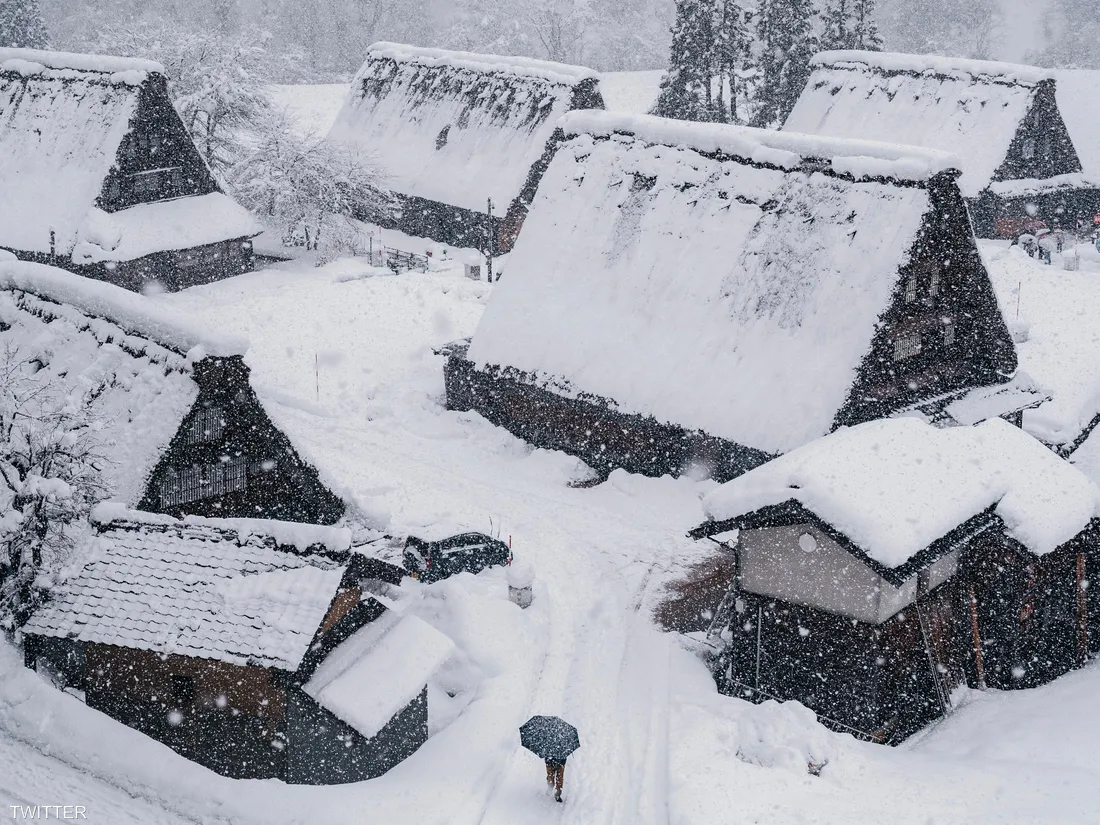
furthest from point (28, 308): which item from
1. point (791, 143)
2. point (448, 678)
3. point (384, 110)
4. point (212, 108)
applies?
point (384, 110)

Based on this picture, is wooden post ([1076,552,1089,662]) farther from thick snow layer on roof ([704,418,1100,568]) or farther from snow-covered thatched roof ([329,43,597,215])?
snow-covered thatched roof ([329,43,597,215])

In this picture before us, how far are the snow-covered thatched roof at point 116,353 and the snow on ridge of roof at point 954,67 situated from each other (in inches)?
1257

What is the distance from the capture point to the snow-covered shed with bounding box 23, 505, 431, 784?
13.0 m

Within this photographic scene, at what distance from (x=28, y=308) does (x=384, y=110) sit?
25.9 metres

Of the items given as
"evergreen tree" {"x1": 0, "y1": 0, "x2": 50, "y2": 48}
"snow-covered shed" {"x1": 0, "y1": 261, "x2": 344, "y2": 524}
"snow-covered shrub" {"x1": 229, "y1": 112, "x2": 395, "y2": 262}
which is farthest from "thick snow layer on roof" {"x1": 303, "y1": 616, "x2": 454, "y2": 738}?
"evergreen tree" {"x1": 0, "y1": 0, "x2": 50, "y2": 48}

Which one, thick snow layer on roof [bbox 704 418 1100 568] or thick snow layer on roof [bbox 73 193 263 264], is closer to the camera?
thick snow layer on roof [bbox 704 418 1100 568]

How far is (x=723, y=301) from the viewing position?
21.9 meters

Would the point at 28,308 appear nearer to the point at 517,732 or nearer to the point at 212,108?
the point at 517,732

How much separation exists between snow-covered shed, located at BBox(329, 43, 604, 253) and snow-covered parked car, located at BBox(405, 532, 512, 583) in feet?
60.1

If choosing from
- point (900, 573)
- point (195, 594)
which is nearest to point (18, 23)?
point (195, 594)

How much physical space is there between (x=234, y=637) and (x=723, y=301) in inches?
503

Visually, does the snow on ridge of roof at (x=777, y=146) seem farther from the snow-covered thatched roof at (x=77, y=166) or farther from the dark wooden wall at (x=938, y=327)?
the snow-covered thatched roof at (x=77, y=166)

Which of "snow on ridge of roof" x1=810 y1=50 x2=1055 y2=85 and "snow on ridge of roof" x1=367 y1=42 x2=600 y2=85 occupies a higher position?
"snow on ridge of roof" x1=810 y1=50 x2=1055 y2=85

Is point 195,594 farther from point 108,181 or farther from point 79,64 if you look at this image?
point 79,64
